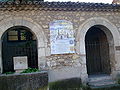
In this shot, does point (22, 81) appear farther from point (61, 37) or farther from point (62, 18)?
point (62, 18)

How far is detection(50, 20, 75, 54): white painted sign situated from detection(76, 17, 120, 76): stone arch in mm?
367

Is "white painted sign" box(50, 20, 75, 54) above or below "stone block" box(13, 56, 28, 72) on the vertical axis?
above

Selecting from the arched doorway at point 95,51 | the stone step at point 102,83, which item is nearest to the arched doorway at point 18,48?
the arched doorway at point 95,51

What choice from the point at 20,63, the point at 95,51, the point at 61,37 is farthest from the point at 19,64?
the point at 95,51

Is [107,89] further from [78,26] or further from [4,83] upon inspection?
[4,83]

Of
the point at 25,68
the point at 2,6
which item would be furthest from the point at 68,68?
the point at 2,6

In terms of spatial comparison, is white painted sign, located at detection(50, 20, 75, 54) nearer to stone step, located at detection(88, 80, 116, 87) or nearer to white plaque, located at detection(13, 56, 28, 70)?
white plaque, located at detection(13, 56, 28, 70)

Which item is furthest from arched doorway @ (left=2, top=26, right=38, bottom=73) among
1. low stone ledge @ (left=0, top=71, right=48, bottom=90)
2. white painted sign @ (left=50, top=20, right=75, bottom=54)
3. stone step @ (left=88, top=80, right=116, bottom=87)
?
stone step @ (left=88, top=80, right=116, bottom=87)

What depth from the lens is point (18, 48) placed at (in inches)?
384

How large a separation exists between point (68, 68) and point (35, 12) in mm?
2938

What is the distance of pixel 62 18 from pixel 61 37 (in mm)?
900

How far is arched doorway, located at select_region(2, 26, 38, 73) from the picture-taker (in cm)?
920

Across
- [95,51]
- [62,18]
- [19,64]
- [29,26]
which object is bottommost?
[19,64]

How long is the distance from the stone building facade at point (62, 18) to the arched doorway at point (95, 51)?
1.14 m
